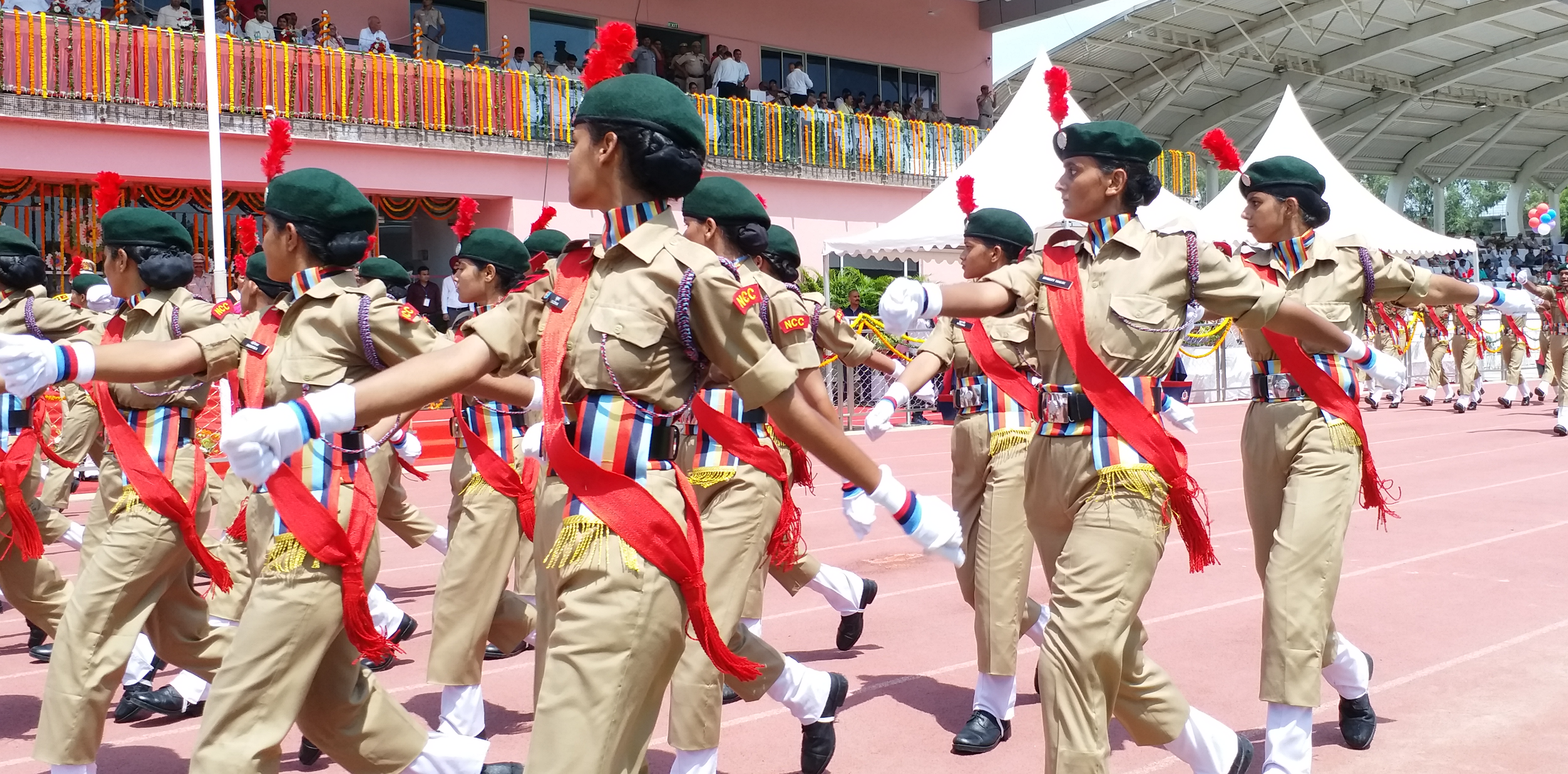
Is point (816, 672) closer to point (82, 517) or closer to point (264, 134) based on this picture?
point (82, 517)

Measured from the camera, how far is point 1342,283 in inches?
216

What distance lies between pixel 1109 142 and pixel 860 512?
5.06 feet

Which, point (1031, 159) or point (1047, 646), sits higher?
point (1031, 159)

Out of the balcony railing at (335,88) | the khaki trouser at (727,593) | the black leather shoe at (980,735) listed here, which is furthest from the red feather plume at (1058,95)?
the balcony railing at (335,88)

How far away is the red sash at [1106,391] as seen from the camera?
13.6ft

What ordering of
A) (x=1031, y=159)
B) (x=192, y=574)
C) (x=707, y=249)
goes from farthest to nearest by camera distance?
1. (x=1031, y=159)
2. (x=192, y=574)
3. (x=707, y=249)

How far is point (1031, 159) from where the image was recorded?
56.0 ft

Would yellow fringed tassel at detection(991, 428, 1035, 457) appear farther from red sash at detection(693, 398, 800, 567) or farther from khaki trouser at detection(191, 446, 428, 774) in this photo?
khaki trouser at detection(191, 446, 428, 774)

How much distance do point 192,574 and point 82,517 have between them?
23.1 feet

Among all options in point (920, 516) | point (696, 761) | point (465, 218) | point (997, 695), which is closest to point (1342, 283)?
point (997, 695)

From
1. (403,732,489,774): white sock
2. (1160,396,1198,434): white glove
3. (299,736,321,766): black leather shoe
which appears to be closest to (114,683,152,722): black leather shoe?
(299,736,321,766): black leather shoe

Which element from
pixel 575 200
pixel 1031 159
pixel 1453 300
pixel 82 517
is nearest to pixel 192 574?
pixel 575 200

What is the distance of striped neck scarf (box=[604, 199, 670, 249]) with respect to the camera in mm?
3240

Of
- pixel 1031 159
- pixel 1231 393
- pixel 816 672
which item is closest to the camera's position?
pixel 816 672
